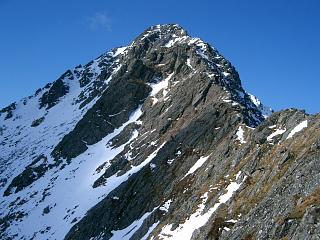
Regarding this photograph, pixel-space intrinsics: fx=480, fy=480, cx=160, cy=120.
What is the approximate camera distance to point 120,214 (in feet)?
→ 294

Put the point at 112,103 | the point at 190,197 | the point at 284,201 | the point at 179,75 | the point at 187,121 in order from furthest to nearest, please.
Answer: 1. the point at 112,103
2. the point at 179,75
3. the point at 187,121
4. the point at 190,197
5. the point at 284,201

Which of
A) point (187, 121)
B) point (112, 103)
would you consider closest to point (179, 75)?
point (112, 103)

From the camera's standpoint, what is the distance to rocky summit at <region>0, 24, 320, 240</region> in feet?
188

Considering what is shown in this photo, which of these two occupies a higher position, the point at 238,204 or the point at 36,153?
the point at 36,153

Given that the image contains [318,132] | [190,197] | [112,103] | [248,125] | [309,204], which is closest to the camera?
[309,204]

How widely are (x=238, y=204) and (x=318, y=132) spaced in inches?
537

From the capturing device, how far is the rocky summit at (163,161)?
57344 mm

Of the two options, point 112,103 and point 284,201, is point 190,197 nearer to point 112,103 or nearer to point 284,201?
point 284,201

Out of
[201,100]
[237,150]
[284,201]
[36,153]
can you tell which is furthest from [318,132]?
[36,153]

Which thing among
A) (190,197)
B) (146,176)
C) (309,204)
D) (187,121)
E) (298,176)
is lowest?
(309,204)

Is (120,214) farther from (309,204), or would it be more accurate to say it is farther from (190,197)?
(309,204)

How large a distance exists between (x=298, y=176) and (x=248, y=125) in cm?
3717

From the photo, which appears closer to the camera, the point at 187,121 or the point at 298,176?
the point at 298,176

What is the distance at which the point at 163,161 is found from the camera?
94875 millimetres
